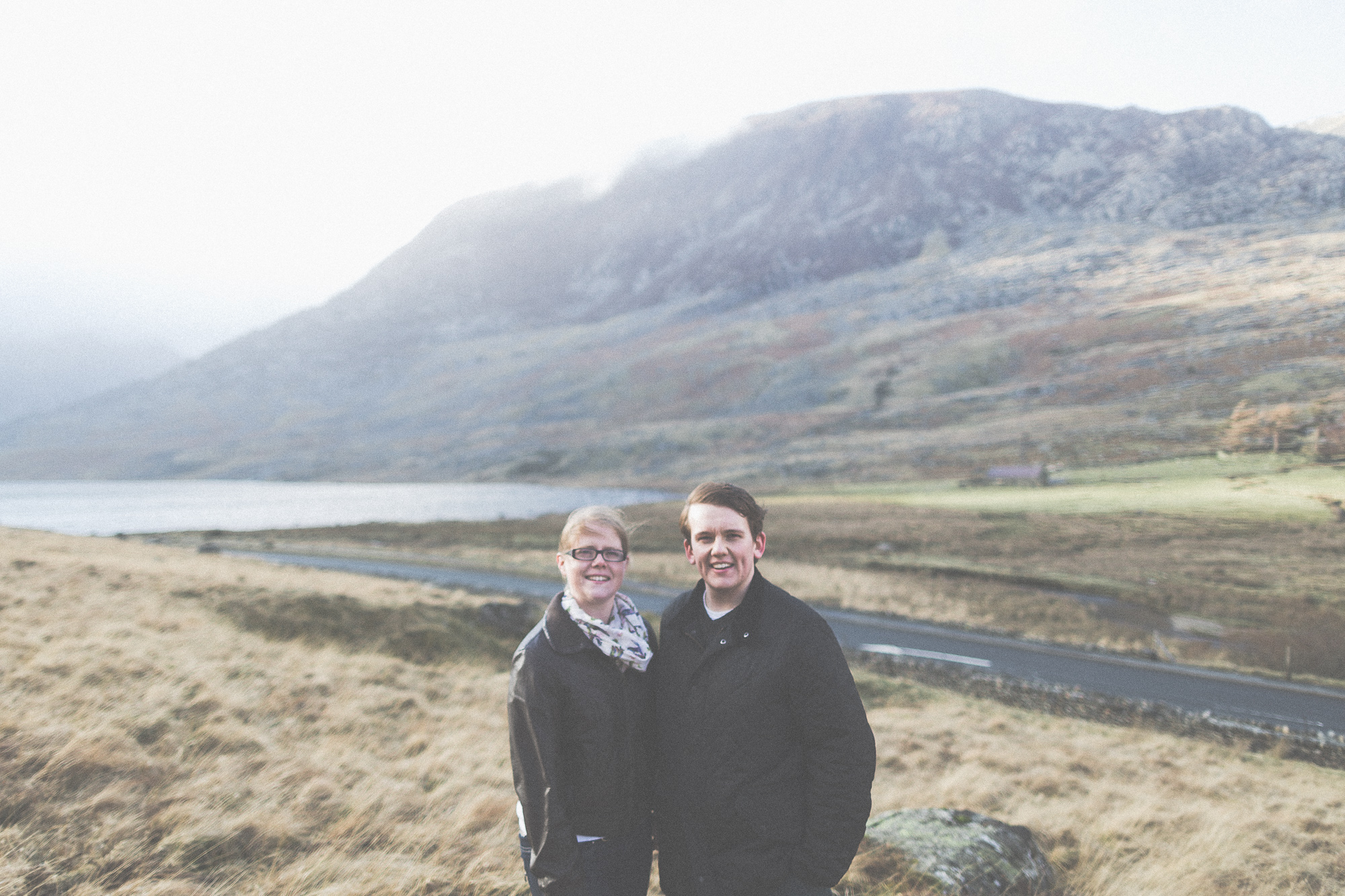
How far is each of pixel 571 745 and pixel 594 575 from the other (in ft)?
2.55

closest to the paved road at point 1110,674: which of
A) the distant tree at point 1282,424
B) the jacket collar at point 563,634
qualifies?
the jacket collar at point 563,634

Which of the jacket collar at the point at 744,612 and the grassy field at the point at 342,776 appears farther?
the grassy field at the point at 342,776

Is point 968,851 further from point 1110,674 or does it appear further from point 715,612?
point 1110,674

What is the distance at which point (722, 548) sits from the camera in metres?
2.87

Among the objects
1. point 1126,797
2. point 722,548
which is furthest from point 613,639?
point 1126,797

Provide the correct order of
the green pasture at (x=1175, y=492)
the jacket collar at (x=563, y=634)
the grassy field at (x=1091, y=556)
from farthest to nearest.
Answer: the green pasture at (x=1175, y=492) < the grassy field at (x=1091, y=556) < the jacket collar at (x=563, y=634)

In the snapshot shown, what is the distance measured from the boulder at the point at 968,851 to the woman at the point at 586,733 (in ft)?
9.22

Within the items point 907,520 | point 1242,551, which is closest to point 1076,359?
point 907,520

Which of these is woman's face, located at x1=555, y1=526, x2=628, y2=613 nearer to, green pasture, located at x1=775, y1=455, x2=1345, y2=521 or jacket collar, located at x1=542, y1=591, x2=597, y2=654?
jacket collar, located at x1=542, y1=591, x2=597, y2=654

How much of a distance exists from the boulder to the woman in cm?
281

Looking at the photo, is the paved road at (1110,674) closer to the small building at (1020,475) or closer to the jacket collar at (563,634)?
the jacket collar at (563,634)

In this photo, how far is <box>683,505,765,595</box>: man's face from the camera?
286 centimetres

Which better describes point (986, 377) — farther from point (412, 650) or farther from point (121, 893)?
point (121, 893)

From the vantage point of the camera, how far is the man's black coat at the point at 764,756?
2.67 m
